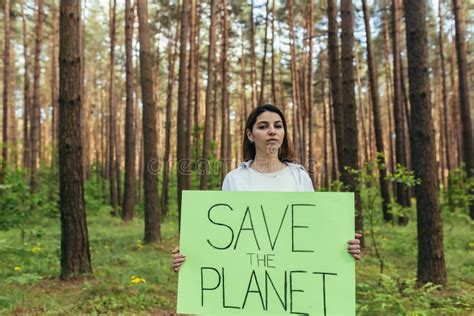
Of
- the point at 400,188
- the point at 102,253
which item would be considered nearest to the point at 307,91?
the point at 400,188

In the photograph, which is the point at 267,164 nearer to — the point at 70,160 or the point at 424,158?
the point at 424,158

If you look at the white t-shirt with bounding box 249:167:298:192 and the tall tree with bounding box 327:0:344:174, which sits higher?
the tall tree with bounding box 327:0:344:174

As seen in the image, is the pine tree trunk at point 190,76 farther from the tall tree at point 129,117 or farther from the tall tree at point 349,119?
the tall tree at point 349,119

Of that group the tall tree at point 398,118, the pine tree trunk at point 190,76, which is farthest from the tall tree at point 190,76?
the tall tree at point 398,118

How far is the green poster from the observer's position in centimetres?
251

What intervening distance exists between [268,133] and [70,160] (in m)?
4.46

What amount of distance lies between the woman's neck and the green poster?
0.64ft

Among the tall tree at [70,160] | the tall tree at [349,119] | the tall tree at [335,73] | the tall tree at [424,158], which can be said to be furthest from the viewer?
the tall tree at [335,73]

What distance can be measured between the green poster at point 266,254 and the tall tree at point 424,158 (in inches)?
158

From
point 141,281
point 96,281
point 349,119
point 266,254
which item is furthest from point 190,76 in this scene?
point 266,254

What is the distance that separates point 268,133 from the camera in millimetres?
2699

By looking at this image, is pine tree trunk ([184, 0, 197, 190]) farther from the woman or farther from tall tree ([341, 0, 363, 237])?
the woman

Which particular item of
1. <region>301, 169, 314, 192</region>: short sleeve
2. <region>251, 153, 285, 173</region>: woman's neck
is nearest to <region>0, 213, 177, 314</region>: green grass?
<region>251, 153, 285, 173</region>: woman's neck

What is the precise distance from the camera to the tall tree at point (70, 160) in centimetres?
631
